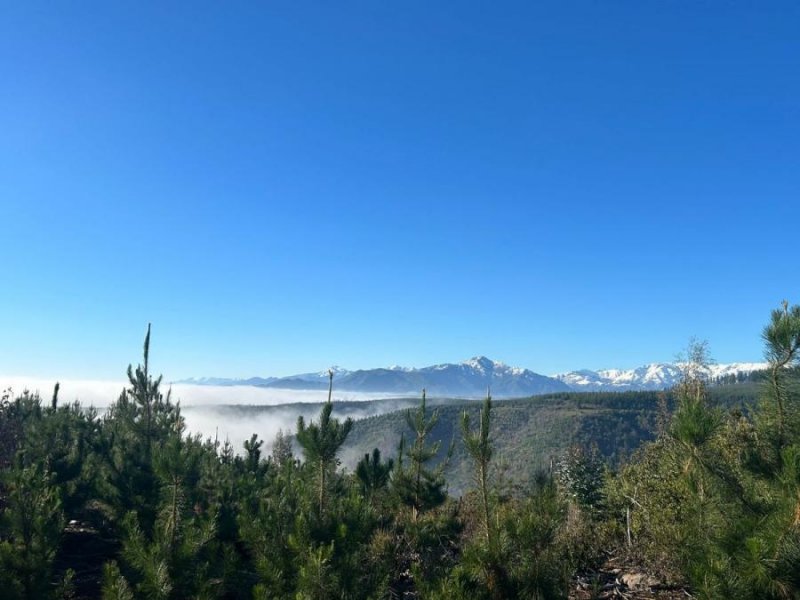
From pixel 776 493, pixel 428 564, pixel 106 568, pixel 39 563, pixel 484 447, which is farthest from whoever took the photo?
pixel 428 564

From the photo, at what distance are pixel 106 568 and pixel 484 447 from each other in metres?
5.85

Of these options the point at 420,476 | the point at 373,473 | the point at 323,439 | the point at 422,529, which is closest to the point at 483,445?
the point at 323,439

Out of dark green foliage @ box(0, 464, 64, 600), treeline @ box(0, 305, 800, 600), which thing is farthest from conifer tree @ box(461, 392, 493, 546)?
dark green foliage @ box(0, 464, 64, 600)

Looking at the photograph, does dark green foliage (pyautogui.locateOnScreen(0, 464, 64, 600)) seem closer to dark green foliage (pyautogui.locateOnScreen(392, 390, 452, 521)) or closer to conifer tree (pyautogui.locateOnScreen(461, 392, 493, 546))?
conifer tree (pyautogui.locateOnScreen(461, 392, 493, 546))

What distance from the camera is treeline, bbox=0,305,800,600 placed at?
563cm

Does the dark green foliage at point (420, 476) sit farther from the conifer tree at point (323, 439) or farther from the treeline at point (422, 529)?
the conifer tree at point (323, 439)

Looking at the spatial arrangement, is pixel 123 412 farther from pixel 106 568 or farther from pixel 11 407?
pixel 106 568

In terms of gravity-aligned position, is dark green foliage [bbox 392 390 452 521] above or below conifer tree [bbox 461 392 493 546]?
below

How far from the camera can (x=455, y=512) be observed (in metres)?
14.4

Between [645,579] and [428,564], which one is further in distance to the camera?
[428,564]

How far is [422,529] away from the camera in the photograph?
35.4 ft

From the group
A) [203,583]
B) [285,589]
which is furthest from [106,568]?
[285,589]

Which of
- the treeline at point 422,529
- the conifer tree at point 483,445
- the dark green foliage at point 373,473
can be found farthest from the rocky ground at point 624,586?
the dark green foliage at point 373,473

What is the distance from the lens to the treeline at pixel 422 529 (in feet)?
18.5
